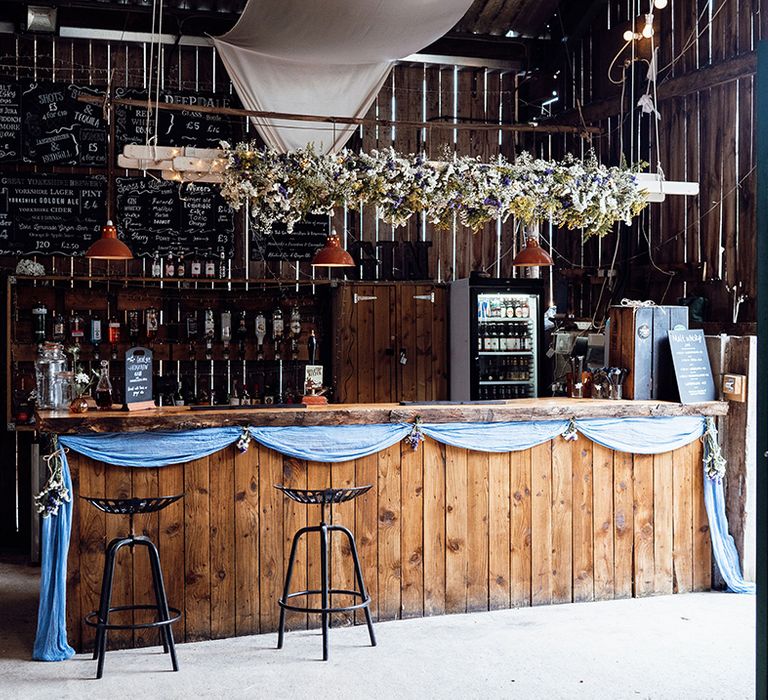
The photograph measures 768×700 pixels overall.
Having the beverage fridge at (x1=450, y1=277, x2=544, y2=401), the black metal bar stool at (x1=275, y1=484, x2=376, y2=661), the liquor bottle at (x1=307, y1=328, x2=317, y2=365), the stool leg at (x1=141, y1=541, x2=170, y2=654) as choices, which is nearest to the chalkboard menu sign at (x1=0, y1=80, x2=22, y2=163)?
the liquor bottle at (x1=307, y1=328, x2=317, y2=365)

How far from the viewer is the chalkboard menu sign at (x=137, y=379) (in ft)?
16.8

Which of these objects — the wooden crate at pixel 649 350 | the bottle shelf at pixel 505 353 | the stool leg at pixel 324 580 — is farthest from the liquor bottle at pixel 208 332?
the stool leg at pixel 324 580

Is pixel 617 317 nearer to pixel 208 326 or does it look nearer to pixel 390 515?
pixel 390 515

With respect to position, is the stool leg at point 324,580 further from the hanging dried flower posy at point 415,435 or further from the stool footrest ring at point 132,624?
the hanging dried flower posy at point 415,435

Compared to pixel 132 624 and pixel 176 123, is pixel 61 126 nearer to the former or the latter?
pixel 176 123

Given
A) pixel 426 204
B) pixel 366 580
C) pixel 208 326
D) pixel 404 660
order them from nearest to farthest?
pixel 404 660 → pixel 366 580 → pixel 426 204 → pixel 208 326

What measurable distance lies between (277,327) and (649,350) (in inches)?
133

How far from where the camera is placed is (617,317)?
628 cm

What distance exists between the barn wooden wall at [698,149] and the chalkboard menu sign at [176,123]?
3.35 m

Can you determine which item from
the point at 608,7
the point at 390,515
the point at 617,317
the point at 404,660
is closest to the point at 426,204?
the point at 617,317

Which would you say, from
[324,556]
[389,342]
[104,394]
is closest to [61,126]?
[389,342]

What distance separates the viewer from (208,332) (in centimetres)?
807

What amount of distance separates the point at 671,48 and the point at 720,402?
10.0 ft

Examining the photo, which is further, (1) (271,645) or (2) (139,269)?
(2) (139,269)
